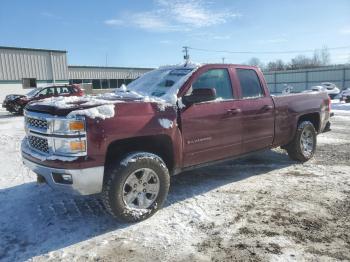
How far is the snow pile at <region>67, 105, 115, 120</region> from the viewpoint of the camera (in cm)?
367

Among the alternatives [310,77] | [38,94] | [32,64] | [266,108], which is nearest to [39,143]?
[266,108]

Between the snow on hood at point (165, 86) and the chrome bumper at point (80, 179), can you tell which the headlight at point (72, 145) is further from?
the snow on hood at point (165, 86)

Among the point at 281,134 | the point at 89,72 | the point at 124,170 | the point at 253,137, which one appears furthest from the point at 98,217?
the point at 89,72

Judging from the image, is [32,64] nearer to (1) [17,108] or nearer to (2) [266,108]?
(1) [17,108]

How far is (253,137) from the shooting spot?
562cm

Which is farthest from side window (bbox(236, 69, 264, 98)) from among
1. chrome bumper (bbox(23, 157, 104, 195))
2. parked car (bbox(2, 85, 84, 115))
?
parked car (bbox(2, 85, 84, 115))

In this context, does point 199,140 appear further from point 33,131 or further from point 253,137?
point 33,131

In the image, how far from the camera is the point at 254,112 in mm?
5562

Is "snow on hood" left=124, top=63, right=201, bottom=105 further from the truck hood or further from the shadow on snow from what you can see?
the shadow on snow

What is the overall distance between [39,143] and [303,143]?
4980mm

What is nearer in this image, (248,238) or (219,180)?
(248,238)

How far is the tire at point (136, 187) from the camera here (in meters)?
3.90

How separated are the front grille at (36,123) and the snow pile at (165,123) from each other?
1340mm

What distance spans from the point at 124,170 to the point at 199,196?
1.50 metres
